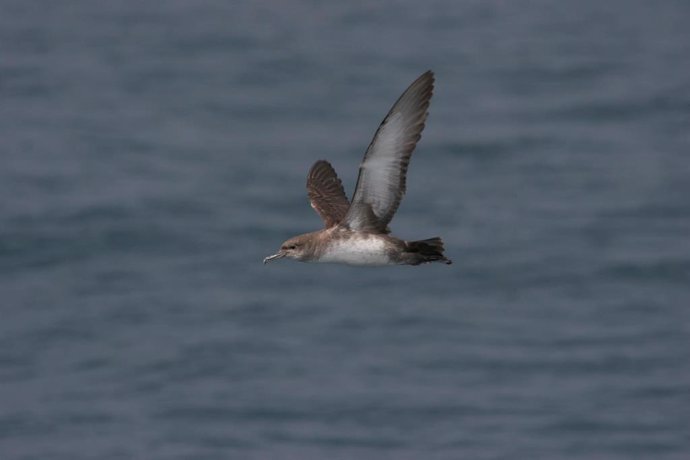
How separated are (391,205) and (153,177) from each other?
15.9 m

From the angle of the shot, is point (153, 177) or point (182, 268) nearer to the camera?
point (182, 268)

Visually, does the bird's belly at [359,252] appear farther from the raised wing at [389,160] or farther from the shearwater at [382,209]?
the raised wing at [389,160]

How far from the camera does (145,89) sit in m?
33.4

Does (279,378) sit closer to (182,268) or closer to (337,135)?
(182,268)

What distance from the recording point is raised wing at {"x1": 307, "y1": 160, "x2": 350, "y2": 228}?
15469mm

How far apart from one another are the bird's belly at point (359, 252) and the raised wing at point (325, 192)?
123 centimetres

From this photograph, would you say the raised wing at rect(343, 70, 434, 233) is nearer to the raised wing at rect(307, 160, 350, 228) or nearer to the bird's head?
the bird's head

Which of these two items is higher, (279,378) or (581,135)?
(581,135)

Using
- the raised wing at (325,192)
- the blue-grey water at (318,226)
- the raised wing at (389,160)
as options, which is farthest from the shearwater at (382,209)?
the blue-grey water at (318,226)

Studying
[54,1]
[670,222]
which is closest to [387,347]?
[670,222]

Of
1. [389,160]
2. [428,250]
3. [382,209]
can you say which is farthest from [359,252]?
[389,160]

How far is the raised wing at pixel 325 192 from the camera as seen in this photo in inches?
609

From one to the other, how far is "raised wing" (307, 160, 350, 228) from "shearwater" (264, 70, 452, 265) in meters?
0.68

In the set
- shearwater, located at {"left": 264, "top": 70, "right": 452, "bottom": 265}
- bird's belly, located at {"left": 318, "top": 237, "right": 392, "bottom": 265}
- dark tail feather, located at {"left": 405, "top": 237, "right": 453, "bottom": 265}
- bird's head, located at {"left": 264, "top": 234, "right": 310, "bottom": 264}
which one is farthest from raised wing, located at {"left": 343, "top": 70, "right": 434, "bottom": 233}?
bird's head, located at {"left": 264, "top": 234, "right": 310, "bottom": 264}
